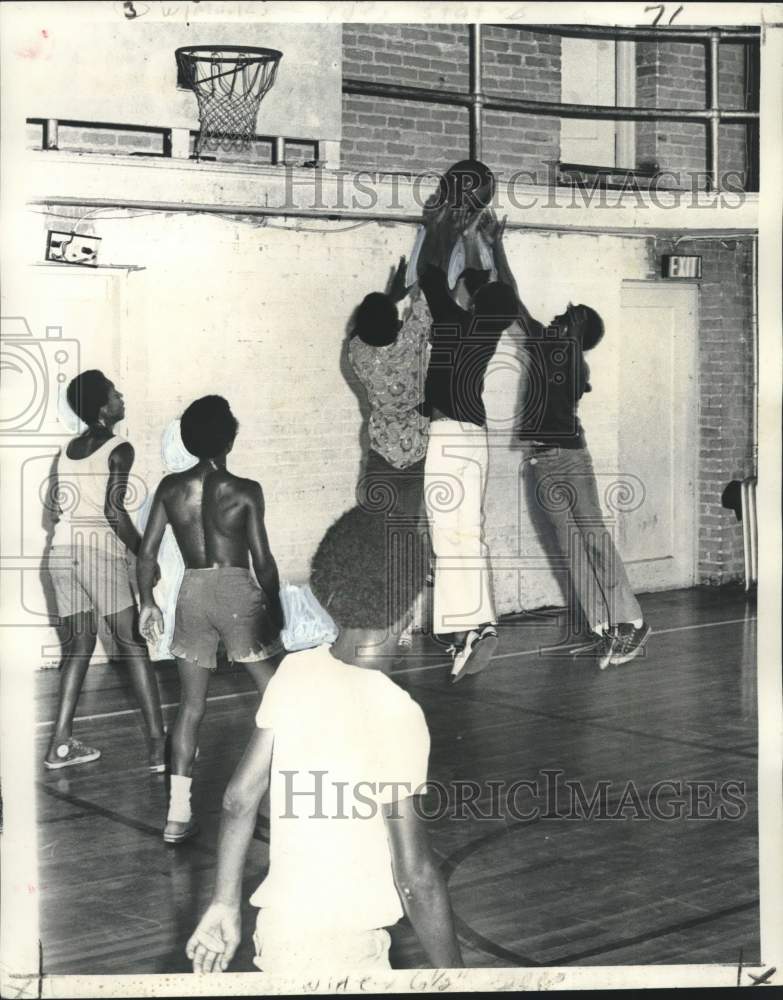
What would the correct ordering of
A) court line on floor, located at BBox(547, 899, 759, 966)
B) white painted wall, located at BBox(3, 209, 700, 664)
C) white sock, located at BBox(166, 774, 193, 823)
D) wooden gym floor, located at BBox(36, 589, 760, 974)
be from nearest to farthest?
court line on floor, located at BBox(547, 899, 759, 966) → wooden gym floor, located at BBox(36, 589, 760, 974) → white painted wall, located at BBox(3, 209, 700, 664) → white sock, located at BBox(166, 774, 193, 823)

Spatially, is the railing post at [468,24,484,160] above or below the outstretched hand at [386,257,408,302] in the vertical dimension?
above

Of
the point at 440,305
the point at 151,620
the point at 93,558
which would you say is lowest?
the point at 151,620

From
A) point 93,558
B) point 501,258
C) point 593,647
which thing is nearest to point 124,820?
point 93,558

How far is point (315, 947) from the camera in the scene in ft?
12.8

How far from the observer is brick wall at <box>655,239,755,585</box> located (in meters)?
5.10

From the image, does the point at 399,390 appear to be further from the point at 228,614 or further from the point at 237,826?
the point at 237,826

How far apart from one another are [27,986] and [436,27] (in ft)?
19.2

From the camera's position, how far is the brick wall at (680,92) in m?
5.04

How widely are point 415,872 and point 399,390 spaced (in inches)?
72.9

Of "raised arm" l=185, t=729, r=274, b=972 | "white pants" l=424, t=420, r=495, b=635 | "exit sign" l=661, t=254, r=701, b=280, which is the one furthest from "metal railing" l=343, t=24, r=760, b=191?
"raised arm" l=185, t=729, r=274, b=972

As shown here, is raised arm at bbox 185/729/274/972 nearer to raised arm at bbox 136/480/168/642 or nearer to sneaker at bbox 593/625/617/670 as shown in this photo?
raised arm at bbox 136/480/168/642

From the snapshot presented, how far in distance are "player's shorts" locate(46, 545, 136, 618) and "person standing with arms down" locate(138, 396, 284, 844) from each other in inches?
14.7

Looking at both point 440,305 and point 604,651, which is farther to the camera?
point 604,651

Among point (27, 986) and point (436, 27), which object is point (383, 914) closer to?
point (27, 986)
